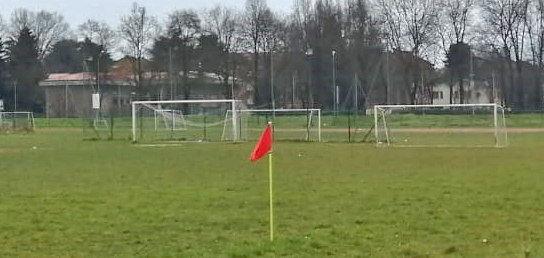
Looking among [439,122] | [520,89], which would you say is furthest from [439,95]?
[439,122]

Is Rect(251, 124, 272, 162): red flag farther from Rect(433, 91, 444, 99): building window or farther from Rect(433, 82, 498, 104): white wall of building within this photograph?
Rect(433, 91, 444, 99): building window

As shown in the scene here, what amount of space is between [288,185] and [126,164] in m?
9.59

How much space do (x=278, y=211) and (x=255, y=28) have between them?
8793cm

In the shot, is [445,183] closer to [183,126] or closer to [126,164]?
[126,164]

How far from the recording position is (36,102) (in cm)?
10962

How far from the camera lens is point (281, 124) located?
63500 millimetres

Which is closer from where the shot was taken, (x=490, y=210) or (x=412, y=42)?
(x=490, y=210)

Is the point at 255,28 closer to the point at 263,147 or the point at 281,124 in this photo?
the point at 281,124

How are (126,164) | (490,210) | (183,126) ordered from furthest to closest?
(183,126)
(126,164)
(490,210)

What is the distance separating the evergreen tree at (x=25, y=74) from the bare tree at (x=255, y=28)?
1164 inches

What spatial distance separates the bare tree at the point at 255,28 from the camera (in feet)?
327

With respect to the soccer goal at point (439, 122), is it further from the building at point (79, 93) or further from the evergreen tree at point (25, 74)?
the evergreen tree at point (25, 74)

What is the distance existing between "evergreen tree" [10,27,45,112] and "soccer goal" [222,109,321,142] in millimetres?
50306

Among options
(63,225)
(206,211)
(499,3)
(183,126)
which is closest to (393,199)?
(206,211)
